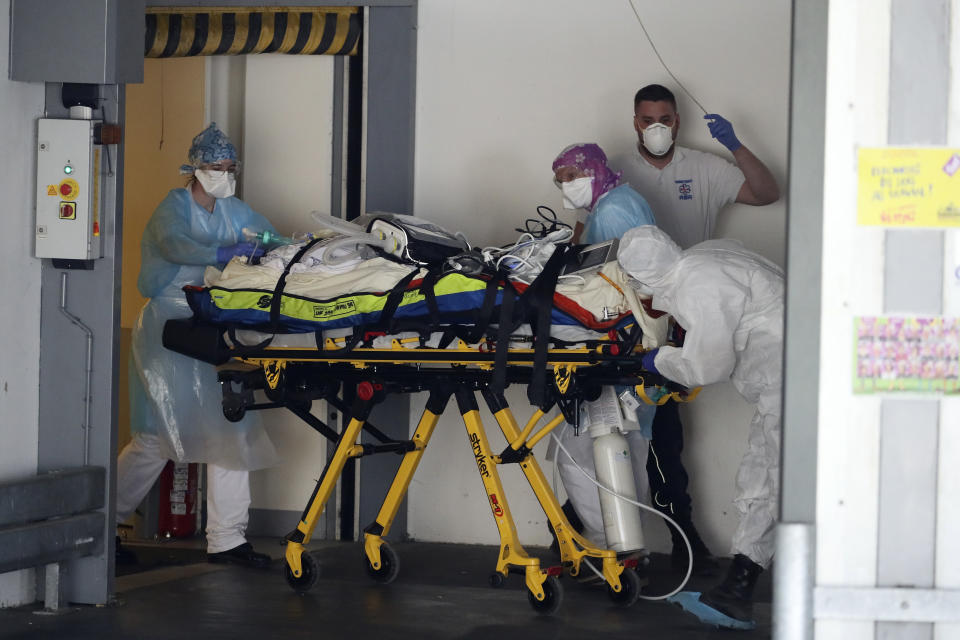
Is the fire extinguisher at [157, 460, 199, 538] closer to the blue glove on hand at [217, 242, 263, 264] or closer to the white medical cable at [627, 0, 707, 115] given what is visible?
the blue glove on hand at [217, 242, 263, 264]

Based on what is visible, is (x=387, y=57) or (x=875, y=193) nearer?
(x=875, y=193)

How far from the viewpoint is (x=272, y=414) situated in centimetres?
566

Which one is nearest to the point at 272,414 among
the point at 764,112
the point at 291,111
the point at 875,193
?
the point at 291,111

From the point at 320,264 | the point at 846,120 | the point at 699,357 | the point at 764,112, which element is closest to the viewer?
the point at 846,120

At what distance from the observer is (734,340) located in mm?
3723

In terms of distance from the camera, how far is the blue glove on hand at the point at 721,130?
4.68m

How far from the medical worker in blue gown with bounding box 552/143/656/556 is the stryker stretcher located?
0.92 ft

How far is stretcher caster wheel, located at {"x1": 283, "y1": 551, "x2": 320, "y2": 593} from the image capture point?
4281 millimetres

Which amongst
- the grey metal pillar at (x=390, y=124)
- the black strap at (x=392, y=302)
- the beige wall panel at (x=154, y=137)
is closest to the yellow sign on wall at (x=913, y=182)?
the black strap at (x=392, y=302)

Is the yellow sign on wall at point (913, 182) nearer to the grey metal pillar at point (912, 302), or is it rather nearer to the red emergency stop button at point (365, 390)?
the grey metal pillar at point (912, 302)

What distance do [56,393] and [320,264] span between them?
987 mm

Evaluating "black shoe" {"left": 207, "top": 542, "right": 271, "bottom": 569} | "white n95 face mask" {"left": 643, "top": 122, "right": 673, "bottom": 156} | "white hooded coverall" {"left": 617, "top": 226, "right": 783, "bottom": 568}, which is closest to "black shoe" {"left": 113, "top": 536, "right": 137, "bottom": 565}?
"black shoe" {"left": 207, "top": 542, "right": 271, "bottom": 569}

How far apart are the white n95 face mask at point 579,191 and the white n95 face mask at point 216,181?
1425 mm

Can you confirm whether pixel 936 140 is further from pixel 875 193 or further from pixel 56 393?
pixel 56 393
